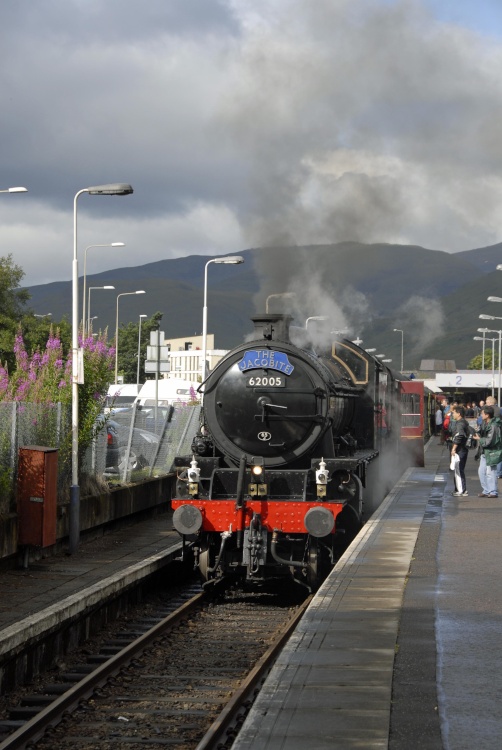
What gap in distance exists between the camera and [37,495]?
1405cm

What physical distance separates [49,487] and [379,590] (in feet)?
18.0

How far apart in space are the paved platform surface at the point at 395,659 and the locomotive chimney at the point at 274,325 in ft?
9.86

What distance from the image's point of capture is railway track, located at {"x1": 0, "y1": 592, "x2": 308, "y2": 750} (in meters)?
7.58

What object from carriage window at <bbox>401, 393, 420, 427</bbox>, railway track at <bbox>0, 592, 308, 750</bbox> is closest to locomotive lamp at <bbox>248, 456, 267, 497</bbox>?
railway track at <bbox>0, 592, 308, 750</bbox>

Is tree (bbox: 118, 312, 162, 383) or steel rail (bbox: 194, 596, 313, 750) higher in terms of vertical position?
tree (bbox: 118, 312, 162, 383)

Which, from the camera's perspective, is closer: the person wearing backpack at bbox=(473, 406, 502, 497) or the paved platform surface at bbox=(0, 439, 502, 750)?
the paved platform surface at bbox=(0, 439, 502, 750)

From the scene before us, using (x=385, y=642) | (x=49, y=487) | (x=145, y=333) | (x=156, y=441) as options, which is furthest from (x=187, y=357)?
(x=385, y=642)

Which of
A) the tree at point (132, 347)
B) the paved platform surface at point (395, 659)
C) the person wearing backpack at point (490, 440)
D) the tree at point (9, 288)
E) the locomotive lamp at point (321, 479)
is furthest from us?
the tree at point (132, 347)

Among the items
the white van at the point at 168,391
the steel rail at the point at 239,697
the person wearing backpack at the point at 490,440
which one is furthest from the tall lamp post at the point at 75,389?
the white van at the point at 168,391

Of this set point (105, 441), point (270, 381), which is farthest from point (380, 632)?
point (105, 441)

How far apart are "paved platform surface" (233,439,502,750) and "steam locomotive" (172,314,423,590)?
743mm

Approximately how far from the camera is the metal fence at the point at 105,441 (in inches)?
575

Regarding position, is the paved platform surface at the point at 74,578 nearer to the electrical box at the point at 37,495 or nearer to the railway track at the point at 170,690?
the electrical box at the point at 37,495

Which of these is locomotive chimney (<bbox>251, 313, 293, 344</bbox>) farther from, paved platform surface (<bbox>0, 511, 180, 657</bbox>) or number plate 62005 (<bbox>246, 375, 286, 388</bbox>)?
paved platform surface (<bbox>0, 511, 180, 657</bbox>)
